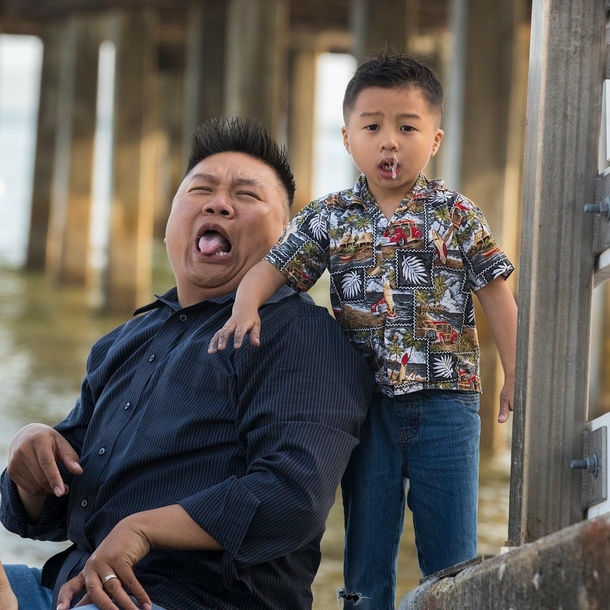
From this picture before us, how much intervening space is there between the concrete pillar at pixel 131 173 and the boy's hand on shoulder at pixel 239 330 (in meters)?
10.6

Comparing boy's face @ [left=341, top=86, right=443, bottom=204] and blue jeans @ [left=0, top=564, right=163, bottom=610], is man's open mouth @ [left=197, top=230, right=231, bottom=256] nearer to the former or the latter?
boy's face @ [left=341, top=86, right=443, bottom=204]

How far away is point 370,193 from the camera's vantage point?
274cm

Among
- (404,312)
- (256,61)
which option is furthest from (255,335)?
(256,61)

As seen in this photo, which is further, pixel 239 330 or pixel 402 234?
pixel 402 234

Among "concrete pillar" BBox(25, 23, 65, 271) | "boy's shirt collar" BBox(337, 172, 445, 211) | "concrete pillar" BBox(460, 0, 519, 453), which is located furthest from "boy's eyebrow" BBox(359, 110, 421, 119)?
"concrete pillar" BBox(25, 23, 65, 271)

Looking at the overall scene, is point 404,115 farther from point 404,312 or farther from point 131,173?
point 131,173

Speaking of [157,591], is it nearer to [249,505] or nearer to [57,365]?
[249,505]

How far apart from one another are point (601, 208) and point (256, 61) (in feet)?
26.0

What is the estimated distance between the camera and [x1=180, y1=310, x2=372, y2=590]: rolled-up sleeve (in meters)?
2.30

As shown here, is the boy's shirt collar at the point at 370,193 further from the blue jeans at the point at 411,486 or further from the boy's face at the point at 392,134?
the blue jeans at the point at 411,486

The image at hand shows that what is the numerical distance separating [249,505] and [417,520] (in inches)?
19.3

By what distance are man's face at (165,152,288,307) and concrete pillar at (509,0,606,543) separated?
853mm

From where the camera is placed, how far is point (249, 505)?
90.2 inches

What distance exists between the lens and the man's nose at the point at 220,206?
9.41 ft
